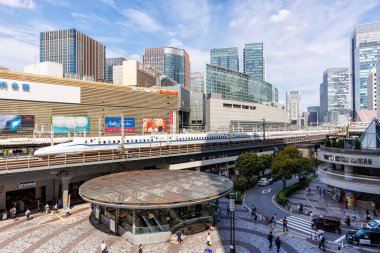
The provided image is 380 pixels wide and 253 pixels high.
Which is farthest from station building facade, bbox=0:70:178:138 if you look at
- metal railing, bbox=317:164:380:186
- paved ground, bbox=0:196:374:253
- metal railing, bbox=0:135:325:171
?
metal railing, bbox=317:164:380:186

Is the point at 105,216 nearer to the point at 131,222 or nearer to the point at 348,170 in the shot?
the point at 131,222

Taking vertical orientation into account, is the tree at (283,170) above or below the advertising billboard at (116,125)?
below

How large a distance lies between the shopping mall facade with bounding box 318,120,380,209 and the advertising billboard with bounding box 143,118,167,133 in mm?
66941

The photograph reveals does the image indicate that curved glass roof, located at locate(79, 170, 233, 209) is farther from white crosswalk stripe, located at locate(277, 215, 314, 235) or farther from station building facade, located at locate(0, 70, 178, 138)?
station building facade, located at locate(0, 70, 178, 138)

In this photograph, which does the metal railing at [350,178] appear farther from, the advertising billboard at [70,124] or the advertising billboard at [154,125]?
the advertising billboard at [154,125]

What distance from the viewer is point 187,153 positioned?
61844 mm

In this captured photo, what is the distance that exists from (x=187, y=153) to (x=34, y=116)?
4523cm

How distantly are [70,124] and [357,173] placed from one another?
7414 centimetres

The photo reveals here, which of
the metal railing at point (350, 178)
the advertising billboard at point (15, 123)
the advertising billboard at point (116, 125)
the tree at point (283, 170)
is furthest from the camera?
the advertising billboard at point (116, 125)

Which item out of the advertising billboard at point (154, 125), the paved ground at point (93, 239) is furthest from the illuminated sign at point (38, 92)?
the paved ground at point (93, 239)

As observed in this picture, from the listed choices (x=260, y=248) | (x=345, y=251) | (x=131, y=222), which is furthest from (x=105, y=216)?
(x=345, y=251)

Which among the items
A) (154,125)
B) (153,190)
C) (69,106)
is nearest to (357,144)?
(153,190)

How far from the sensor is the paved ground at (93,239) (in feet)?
94.3

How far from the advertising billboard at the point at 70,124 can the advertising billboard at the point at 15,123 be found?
6.18 meters
